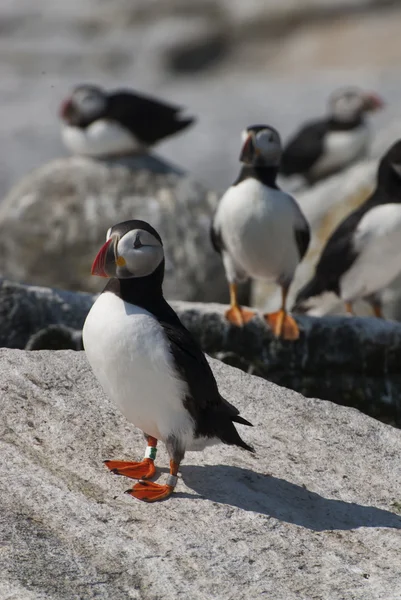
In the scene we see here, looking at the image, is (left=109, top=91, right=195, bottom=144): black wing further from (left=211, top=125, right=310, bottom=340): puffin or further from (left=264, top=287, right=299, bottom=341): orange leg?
(left=264, top=287, right=299, bottom=341): orange leg

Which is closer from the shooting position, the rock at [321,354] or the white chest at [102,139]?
the rock at [321,354]

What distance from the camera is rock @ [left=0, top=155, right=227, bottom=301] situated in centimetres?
942

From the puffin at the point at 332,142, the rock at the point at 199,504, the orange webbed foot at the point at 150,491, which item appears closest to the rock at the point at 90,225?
the puffin at the point at 332,142

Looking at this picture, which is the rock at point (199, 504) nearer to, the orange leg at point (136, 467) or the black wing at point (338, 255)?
the orange leg at point (136, 467)

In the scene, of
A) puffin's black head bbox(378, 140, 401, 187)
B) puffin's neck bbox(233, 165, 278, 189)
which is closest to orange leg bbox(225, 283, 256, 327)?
puffin's neck bbox(233, 165, 278, 189)

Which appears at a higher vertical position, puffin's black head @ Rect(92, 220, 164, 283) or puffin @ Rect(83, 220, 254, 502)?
puffin's black head @ Rect(92, 220, 164, 283)

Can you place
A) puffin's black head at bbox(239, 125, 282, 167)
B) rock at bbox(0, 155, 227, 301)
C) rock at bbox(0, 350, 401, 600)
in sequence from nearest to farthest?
rock at bbox(0, 350, 401, 600), puffin's black head at bbox(239, 125, 282, 167), rock at bbox(0, 155, 227, 301)

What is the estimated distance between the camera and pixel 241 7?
72.6ft

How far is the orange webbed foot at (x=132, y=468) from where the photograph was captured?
3.94m

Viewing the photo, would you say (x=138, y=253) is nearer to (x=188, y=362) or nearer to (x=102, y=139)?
(x=188, y=362)

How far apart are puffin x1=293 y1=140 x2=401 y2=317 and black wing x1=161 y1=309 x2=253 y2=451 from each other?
296 cm

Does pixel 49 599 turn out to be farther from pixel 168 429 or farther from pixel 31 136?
pixel 31 136

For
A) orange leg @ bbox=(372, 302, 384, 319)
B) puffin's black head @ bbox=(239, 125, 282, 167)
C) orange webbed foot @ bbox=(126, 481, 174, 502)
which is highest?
puffin's black head @ bbox=(239, 125, 282, 167)

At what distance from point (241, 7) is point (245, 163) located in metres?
16.6
